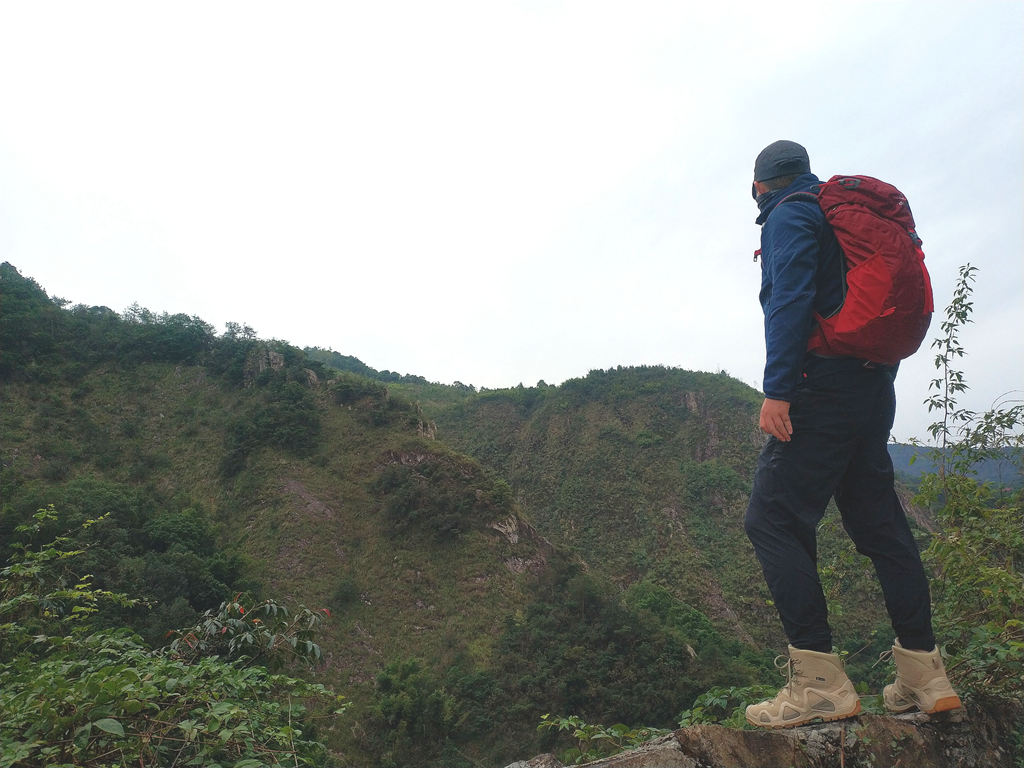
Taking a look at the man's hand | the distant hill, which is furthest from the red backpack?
the distant hill

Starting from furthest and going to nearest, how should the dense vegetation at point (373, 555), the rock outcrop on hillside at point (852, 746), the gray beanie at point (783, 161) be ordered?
the dense vegetation at point (373, 555) < the gray beanie at point (783, 161) < the rock outcrop on hillside at point (852, 746)

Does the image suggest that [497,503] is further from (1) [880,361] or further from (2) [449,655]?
(1) [880,361]

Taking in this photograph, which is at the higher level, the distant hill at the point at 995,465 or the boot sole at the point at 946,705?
the distant hill at the point at 995,465

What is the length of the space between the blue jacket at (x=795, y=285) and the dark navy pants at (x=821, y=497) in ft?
0.35

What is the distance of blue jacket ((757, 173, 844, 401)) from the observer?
5.98 ft

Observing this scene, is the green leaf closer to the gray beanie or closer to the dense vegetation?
the dense vegetation

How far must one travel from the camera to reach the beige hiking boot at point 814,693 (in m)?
1.72

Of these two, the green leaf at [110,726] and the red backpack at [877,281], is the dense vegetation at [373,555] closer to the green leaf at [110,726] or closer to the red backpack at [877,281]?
the green leaf at [110,726]

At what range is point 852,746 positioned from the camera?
1.59 metres

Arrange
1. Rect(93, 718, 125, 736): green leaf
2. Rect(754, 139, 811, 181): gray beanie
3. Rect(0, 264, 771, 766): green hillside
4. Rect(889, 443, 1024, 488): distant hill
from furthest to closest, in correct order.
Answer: Rect(0, 264, 771, 766): green hillside → Rect(889, 443, 1024, 488): distant hill → Rect(754, 139, 811, 181): gray beanie → Rect(93, 718, 125, 736): green leaf

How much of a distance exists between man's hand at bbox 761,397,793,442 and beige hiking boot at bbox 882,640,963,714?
88cm

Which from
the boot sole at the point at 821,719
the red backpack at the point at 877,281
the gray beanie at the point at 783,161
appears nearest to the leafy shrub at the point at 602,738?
the boot sole at the point at 821,719

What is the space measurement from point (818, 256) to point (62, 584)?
406 cm

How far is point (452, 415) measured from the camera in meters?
47.2
